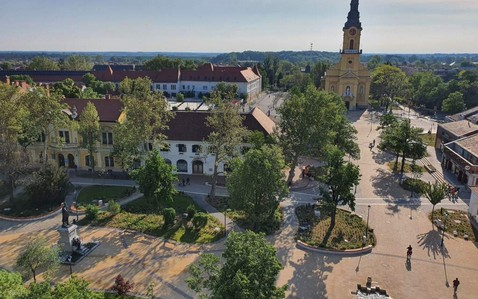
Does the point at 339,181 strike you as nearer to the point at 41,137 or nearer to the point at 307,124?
the point at 307,124

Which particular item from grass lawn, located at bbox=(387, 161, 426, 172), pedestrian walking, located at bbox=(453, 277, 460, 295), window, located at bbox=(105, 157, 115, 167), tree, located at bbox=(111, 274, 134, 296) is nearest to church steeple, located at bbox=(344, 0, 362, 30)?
grass lawn, located at bbox=(387, 161, 426, 172)

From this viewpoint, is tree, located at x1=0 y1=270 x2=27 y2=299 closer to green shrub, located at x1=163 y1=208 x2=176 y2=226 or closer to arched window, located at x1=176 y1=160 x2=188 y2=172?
green shrub, located at x1=163 y1=208 x2=176 y2=226

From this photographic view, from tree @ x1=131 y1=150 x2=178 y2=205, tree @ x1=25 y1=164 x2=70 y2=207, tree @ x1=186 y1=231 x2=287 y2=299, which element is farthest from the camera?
tree @ x1=25 y1=164 x2=70 y2=207

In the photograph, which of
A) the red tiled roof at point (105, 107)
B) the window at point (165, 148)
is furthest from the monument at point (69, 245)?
the red tiled roof at point (105, 107)

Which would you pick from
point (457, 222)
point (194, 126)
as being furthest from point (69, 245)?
point (457, 222)

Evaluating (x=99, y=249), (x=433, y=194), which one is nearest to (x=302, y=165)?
(x=433, y=194)

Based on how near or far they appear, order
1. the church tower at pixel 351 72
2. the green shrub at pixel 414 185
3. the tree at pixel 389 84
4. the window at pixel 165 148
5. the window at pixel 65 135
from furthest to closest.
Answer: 1. the tree at pixel 389 84
2. the church tower at pixel 351 72
3. the window at pixel 65 135
4. the window at pixel 165 148
5. the green shrub at pixel 414 185

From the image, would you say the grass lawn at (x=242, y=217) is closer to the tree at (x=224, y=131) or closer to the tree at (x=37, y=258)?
the tree at (x=224, y=131)

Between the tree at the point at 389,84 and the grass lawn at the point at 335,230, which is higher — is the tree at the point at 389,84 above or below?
above
